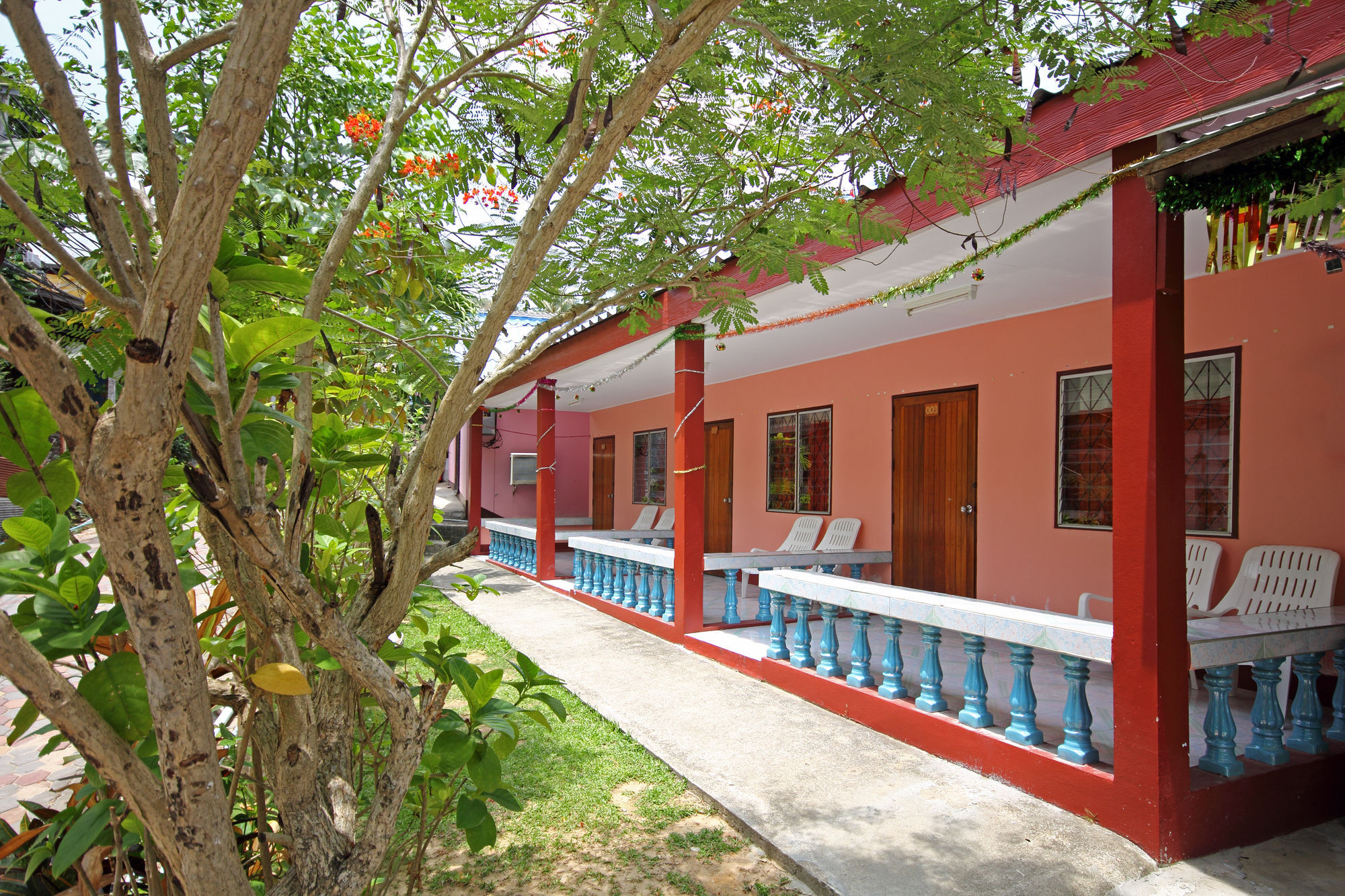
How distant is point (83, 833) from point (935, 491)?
262 inches

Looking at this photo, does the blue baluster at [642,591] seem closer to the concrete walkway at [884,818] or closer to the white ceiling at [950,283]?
the concrete walkway at [884,818]

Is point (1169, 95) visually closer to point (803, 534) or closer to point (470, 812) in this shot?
point (470, 812)

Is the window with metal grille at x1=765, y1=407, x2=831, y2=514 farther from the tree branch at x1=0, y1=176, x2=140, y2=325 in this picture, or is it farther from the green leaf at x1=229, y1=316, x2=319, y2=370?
the tree branch at x1=0, y1=176, x2=140, y2=325

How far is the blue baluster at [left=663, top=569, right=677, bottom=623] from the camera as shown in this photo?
6.32 m

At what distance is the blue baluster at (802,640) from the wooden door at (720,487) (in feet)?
A: 16.8

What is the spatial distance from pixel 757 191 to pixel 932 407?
480 cm

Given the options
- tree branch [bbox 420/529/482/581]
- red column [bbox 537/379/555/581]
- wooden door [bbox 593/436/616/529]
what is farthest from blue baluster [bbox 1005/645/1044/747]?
wooden door [bbox 593/436/616/529]

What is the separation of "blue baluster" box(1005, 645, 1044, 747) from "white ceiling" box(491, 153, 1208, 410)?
6.45 feet

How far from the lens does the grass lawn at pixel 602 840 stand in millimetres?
2562

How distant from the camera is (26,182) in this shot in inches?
71.3

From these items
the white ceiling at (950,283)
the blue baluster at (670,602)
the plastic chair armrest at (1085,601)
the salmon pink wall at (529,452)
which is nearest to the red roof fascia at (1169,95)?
the white ceiling at (950,283)

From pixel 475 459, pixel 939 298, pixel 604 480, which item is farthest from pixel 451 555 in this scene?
pixel 604 480

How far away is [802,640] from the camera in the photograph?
15.5 ft

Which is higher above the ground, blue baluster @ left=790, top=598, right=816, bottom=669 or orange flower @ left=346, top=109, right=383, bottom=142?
orange flower @ left=346, top=109, right=383, bottom=142
